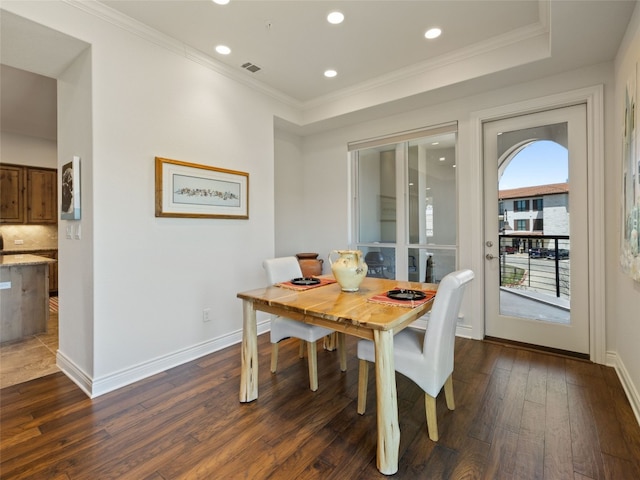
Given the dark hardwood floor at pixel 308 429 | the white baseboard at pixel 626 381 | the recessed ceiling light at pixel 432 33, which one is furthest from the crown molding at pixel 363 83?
the dark hardwood floor at pixel 308 429

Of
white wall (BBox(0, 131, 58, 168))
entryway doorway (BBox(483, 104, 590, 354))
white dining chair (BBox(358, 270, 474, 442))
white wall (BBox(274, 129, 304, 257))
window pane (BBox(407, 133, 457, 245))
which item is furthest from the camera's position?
white wall (BBox(0, 131, 58, 168))

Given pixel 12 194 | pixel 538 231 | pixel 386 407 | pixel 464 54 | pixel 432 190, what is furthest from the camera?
pixel 12 194

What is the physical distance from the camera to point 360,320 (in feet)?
5.03

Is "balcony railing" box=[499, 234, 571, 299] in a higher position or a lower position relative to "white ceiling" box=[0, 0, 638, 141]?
lower

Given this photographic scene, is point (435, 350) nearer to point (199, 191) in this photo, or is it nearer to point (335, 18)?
point (199, 191)

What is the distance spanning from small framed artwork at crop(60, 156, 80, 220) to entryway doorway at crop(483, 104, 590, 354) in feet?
11.8

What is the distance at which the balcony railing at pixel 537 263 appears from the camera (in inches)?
112

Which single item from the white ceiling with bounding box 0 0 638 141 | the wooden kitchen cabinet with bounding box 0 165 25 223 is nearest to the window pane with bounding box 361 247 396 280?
the white ceiling with bounding box 0 0 638 141

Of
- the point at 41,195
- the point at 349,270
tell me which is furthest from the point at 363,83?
the point at 41,195

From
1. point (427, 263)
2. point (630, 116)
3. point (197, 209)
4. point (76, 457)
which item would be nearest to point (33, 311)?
point (197, 209)

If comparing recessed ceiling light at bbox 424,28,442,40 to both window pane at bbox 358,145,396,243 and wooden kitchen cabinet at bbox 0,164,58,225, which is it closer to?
window pane at bbox 358,145,396,243

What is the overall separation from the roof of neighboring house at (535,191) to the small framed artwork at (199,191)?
2.62 metres

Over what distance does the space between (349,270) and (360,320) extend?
2.13ft

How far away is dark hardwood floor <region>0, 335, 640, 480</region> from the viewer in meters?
1.52
